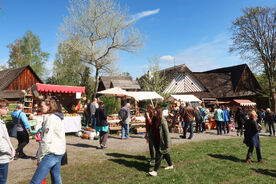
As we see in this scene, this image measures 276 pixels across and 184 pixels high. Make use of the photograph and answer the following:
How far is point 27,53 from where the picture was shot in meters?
36.8

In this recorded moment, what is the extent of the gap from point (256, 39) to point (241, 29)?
2.22 m

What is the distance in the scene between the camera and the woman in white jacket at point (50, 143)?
2.99 meters

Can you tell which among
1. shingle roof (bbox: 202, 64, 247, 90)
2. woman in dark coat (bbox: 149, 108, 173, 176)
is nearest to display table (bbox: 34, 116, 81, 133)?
woman in dark coat (bbox: 149, 108, 173, 176)

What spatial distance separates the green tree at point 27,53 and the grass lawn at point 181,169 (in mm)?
34586

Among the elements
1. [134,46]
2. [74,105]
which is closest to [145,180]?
[74,105]

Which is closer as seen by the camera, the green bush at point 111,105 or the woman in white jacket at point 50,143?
the woman in white jacket at point 50,143

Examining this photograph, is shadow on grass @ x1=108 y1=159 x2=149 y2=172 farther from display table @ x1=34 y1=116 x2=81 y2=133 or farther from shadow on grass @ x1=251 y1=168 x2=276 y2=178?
display table @ x1=34 y1=116 x2=81 y2=133

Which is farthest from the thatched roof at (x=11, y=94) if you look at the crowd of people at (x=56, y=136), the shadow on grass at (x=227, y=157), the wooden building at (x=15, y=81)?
the shadow on grass at (x=227, y=157)

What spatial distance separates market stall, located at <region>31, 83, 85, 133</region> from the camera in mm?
11398

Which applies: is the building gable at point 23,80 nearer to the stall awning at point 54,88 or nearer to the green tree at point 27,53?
the green tree at point 27,53

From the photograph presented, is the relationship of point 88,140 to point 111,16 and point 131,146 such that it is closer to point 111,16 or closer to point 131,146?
point 131,146

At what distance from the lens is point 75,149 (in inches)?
321

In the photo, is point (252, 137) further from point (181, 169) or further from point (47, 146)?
point (47, 146)

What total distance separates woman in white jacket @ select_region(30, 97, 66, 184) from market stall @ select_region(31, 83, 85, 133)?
7.86 m
